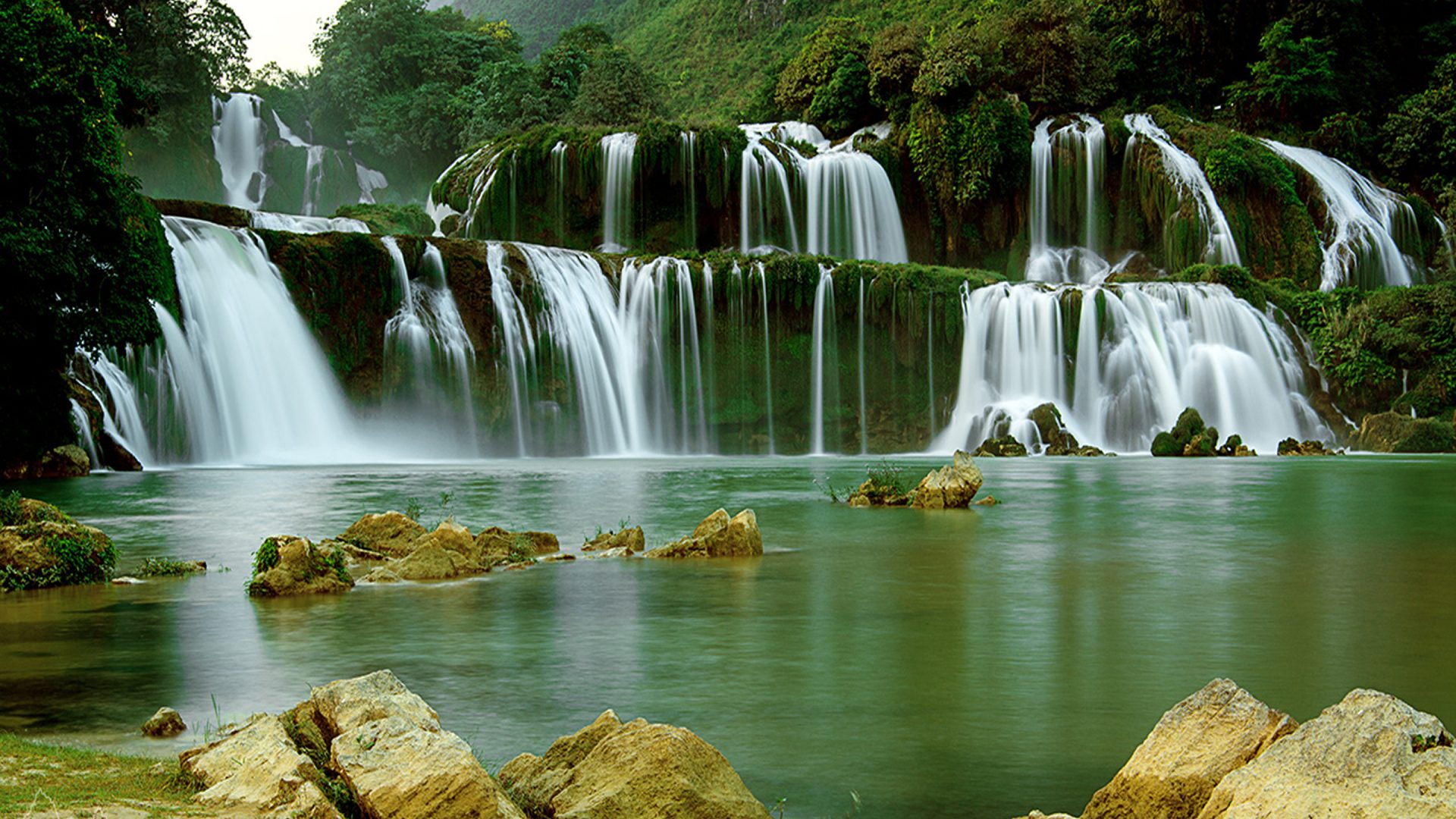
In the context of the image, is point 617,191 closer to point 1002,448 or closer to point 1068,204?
point 1002,448

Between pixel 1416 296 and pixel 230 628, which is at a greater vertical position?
pixel 1416 296

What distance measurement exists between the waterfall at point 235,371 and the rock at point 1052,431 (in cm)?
1634

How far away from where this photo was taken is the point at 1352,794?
2.83 m

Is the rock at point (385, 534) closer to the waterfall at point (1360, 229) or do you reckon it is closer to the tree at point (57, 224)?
the tree at point (57, 224)

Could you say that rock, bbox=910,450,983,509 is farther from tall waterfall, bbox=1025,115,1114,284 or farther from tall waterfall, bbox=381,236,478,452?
tall waterfall, bbox=1025,115,1114,284

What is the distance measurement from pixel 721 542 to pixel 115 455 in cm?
1596

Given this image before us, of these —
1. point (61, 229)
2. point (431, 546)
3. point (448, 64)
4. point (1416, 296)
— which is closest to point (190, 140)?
point (448, 64)

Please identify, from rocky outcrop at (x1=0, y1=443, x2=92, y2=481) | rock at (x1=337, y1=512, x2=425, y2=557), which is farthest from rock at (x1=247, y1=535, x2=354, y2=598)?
rocky outcrop at (x1=0, y1=443, x2=92, y2=481)

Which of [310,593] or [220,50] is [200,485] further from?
[220,50]

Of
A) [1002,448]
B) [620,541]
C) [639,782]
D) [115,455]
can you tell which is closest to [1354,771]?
[639,782]

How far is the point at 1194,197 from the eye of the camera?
39.0m

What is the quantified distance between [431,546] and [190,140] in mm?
54268

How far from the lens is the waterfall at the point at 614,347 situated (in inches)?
1139

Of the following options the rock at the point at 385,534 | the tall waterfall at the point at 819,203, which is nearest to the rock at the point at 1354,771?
the rock at the point at 385,534
